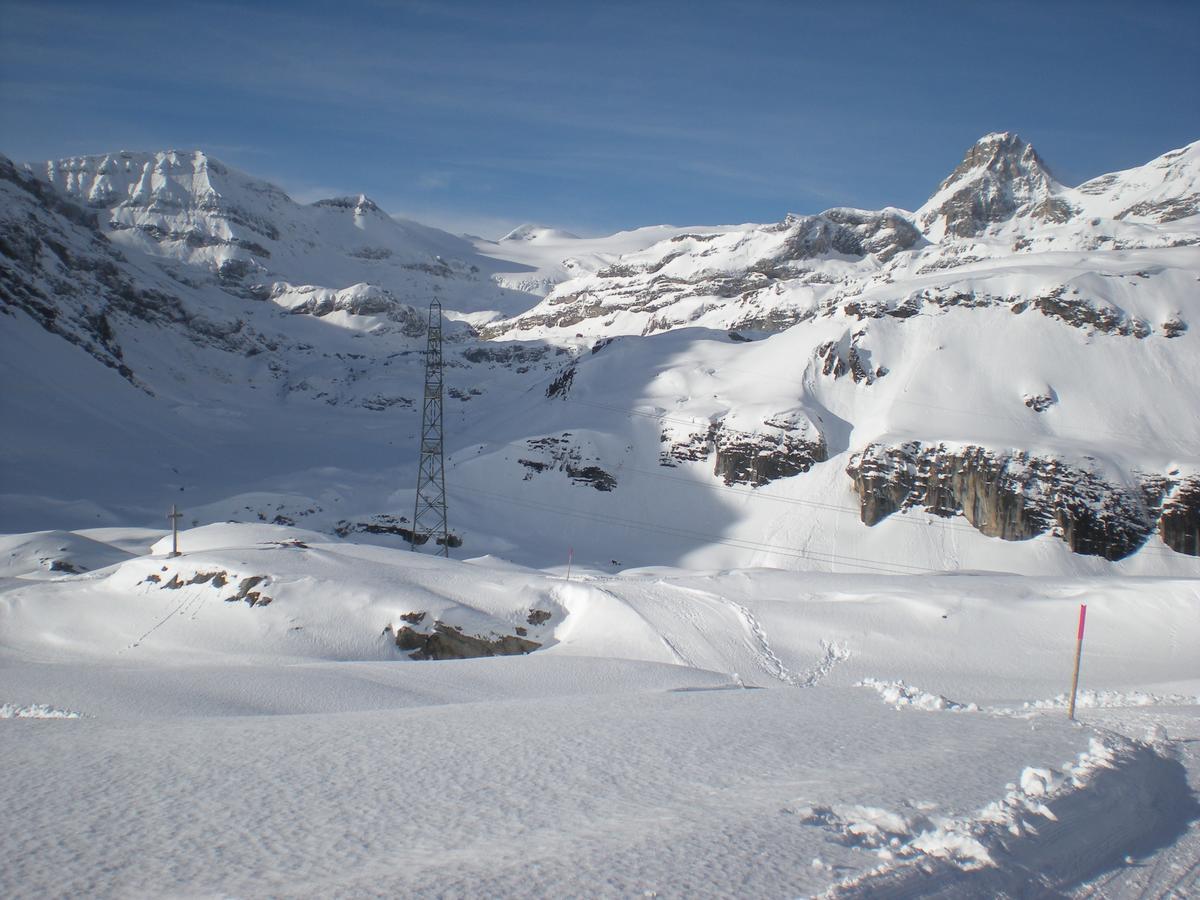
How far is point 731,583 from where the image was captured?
2944 centimetres

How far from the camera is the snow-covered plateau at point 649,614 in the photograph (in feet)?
19.6

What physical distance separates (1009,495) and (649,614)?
120 feet

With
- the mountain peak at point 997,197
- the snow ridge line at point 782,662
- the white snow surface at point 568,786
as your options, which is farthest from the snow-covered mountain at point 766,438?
the mountain peak at point 997,197

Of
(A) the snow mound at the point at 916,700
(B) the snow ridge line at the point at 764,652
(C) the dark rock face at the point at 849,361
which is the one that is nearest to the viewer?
(A) the snow mound at the point at 916,700

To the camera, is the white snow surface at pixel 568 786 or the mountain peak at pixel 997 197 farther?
the mountain peak at pixel 997 197

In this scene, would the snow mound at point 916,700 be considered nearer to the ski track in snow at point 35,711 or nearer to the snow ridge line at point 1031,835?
the snow ridge line at point 1031,835

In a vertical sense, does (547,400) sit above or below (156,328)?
below

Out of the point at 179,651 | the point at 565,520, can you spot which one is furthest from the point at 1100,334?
the point at 179,651

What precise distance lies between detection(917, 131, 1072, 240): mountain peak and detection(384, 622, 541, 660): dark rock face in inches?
6951

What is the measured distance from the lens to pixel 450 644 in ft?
81.3

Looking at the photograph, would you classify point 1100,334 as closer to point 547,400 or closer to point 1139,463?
point 1139,463

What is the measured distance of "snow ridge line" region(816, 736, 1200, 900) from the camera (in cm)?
544

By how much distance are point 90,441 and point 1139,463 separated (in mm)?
81649

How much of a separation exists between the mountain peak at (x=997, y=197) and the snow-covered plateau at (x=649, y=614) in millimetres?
97265
